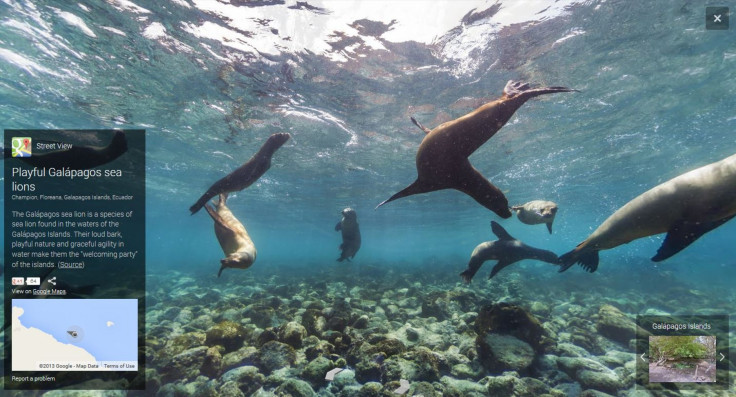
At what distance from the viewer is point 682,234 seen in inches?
133

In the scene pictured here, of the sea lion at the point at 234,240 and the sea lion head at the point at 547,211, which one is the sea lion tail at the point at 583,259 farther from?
the sea lion at the point at 234,240

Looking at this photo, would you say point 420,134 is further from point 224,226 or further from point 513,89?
point 513,89

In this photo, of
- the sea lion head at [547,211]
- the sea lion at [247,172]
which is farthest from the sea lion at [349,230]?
the sea lion head at [547,211]

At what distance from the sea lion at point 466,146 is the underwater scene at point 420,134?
0.03 meters

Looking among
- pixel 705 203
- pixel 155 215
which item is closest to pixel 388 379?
pixel 705 203

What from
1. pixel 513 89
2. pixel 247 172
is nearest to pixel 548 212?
pixel 513 89

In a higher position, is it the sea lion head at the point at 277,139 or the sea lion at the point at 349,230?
the sea lion head at the point at 277,139

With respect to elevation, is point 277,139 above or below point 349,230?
above

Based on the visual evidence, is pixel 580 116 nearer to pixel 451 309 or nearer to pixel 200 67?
pixel 451 309

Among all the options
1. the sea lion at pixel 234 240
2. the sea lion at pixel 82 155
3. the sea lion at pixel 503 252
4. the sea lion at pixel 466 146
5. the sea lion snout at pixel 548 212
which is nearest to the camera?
the sea lion at pixel 466 146

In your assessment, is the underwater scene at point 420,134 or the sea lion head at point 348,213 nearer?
the underwater scene at point 420,134

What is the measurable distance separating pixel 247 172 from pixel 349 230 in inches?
285

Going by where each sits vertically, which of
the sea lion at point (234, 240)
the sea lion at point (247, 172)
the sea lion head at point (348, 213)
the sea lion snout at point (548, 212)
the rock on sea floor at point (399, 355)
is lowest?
the rock on sea floor at point (399, 355)

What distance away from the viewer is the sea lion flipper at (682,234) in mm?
3283
